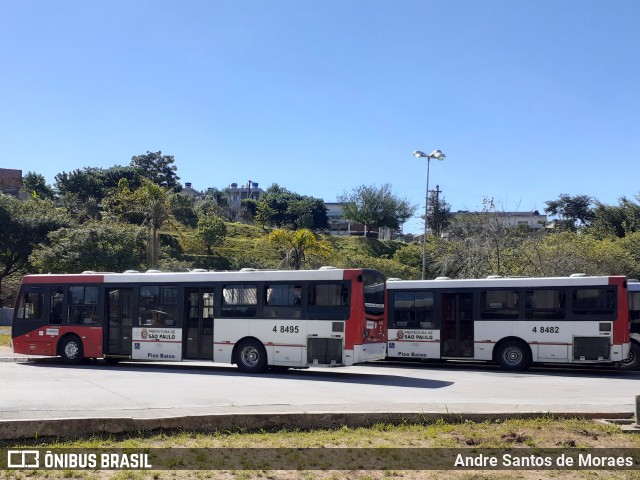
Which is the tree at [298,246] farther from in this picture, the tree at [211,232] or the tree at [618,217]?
the tree at [618,217]

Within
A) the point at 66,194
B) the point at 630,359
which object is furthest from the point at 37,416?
the point at 66,194

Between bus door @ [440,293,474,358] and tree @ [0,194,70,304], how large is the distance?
31.6 metres

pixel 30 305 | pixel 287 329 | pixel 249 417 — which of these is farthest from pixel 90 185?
pixel 249 417

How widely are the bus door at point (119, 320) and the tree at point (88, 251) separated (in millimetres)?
21003

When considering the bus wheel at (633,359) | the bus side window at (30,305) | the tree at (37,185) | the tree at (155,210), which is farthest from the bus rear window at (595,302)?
the tree at (37,185)

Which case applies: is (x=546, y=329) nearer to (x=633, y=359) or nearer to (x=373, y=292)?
(x=633, y=359)

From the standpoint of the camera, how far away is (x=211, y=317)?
2008 centimetres

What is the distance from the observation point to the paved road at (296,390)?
1168 centimetres

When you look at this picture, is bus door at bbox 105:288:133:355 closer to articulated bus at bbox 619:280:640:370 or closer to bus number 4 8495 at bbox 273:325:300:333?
bus number 4 8495 at bbox 273:325:300:333

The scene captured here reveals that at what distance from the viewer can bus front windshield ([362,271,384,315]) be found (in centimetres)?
1842

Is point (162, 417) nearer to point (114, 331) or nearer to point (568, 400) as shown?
point (568, 400)

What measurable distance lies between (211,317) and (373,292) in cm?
474

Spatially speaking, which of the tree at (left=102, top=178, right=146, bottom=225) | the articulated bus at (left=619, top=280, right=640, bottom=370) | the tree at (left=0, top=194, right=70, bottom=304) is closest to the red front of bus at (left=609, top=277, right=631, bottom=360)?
the articulated bus at (left=619, top=280, right=640, bottom=370)

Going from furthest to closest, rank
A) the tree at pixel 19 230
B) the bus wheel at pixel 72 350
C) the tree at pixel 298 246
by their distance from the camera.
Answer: the tree at pixel 298 246, the tree at pixel 19 230, the bus wheel at pixel 72 350
